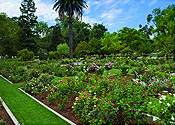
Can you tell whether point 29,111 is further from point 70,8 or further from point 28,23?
point 28,23

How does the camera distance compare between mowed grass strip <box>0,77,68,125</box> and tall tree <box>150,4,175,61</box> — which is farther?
tall tree <box>150,4,175,61</box>

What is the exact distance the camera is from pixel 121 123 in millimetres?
3008

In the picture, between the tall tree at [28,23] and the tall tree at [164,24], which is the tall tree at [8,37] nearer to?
the tall tree at [28,23]

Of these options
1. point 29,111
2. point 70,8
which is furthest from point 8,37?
point 29,111

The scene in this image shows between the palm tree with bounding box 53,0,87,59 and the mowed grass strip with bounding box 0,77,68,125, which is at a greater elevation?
the palm tree with bounding box 53,0,87,59

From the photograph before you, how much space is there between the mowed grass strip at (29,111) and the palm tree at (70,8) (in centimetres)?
1517

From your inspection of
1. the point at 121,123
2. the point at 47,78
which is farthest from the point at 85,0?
the point at 121,123

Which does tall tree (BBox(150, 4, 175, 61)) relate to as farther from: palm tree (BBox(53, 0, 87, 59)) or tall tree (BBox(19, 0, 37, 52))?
tall tree (BBox(19, 0, 37, 52))

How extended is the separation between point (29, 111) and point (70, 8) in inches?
727

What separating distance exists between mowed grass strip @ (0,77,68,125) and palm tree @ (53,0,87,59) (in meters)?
15.2

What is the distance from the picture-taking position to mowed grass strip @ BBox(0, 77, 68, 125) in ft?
11.1

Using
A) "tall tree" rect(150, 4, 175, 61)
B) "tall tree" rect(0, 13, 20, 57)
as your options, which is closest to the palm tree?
"tall tree" rect(0, 13, 20, 57)

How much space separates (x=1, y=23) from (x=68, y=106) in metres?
31.1

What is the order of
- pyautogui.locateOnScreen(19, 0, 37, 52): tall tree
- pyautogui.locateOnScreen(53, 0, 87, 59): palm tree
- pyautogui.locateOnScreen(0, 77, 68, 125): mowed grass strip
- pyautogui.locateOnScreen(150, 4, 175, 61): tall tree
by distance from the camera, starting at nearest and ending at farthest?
pyautogui.locateOnScreen(0, 77, 68, 125): mowed grass strip < pyautogui.locateOnScreen(53, 0, 87, 59): palm tree < pyautogui.locateOnScreen(150, 4, 175, 61): tall tree < pyautogui.locateOnScreen(19, 0, 37, 52): tall tree
